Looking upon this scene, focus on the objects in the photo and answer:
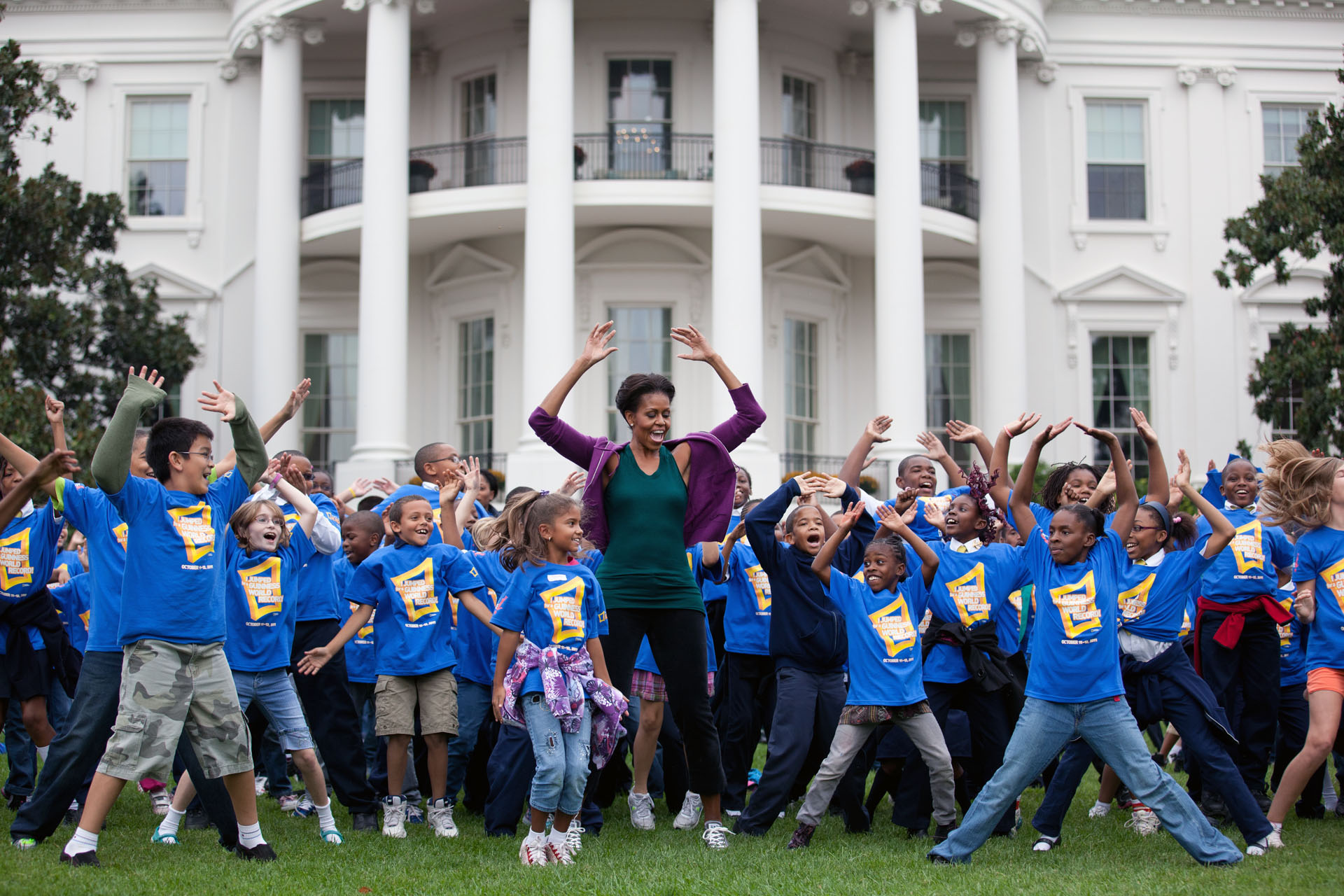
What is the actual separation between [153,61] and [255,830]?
18.3 meters

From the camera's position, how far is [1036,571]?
6164mm

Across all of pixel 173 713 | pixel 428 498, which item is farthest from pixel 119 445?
pixel 428 498

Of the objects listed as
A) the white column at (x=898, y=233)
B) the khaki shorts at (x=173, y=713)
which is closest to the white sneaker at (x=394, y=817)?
the khaki shorts at (x=173, y=713)

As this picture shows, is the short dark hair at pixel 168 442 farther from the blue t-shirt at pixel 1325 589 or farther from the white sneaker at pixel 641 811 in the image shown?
the blue t-shirt at pixel 1325 589

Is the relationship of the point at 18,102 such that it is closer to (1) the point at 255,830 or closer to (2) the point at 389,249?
(2) the point at 389,249

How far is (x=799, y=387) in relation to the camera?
2070cm

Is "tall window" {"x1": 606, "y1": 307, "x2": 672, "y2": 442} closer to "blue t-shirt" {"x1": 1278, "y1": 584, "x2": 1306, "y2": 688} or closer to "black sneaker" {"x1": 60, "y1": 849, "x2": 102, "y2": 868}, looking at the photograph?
"blue t-shirt" {"x1": 1278, "y1": 584, "x2": 1306, "y2": 688}

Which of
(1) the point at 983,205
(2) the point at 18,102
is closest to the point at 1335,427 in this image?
(1) the point at 983,205

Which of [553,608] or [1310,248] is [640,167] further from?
[553,608]

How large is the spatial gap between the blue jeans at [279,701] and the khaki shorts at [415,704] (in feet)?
1.32

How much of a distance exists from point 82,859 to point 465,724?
2.35m

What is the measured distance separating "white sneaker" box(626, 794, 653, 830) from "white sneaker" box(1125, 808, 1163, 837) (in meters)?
2.46

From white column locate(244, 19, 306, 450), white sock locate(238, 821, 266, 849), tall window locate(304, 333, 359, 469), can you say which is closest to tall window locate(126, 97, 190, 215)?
white column locate(244, 19, 306, 450)

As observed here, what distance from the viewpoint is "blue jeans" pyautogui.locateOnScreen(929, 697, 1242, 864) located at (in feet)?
18.8
